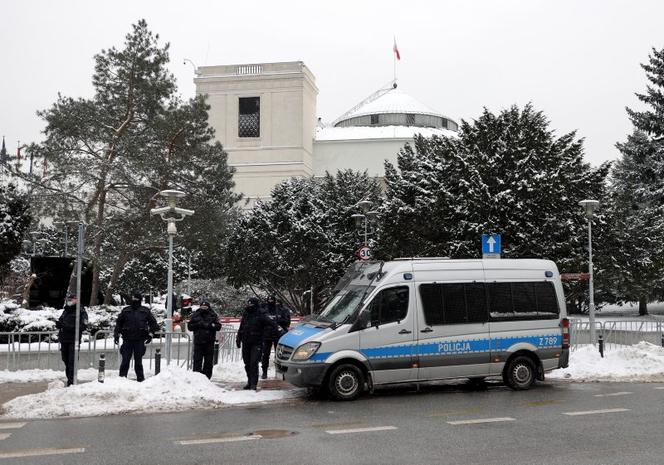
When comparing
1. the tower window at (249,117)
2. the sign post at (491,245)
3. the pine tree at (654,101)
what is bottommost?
the sign post at (491,245)

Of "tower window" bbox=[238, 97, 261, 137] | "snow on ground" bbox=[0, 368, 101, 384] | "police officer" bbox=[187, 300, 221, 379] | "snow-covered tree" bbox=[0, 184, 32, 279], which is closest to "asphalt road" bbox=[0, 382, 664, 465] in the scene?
"police officer" bbox=[187, 300, 221, 379]

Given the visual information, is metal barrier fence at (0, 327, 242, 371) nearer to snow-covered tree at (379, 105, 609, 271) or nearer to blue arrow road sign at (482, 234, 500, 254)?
blue arrow road sign at (482, 234, 500, 254)

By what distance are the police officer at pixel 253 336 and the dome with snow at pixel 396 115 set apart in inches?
2872

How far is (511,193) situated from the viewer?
3136 centimetres

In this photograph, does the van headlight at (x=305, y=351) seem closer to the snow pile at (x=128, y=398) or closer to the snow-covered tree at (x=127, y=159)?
the snow pile at (x=128, y=398)

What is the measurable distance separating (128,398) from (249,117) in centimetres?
6741

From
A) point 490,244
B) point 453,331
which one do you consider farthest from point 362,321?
point 490,244

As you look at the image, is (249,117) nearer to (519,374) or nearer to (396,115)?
(396,115)

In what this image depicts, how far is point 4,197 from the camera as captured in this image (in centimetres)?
2512

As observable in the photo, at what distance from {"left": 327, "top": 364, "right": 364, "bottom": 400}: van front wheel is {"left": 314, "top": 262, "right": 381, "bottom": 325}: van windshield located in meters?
0.85

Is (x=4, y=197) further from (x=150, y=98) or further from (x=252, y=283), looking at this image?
(x=252, y=283)

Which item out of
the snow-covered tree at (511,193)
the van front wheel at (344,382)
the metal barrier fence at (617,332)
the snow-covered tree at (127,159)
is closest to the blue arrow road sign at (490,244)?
the metal barrier fence at (617,332)

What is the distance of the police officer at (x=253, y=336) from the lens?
13648 millimetres

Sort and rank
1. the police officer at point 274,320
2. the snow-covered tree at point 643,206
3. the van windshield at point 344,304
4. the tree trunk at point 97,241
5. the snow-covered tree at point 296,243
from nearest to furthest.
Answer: the van windshield at point 344,304
the police officer at point 274,320
the tree trunk at point 97,241
the snow-covered tree at point 643,206
the snow-covered tree at point 296,243
